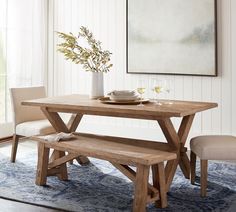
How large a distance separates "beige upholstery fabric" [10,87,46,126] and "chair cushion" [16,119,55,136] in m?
0.11

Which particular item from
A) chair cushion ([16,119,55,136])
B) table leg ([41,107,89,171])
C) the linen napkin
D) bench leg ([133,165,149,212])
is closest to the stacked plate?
the linen napkin

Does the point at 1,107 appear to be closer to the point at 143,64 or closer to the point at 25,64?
the point at 25,64

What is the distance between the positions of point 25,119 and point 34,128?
0.32 meters

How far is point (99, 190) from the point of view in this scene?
11.4ft

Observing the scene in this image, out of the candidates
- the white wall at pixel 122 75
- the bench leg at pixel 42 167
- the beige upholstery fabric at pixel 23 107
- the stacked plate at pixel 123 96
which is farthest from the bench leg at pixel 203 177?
the beige upholstery fabric at pixel 23 107

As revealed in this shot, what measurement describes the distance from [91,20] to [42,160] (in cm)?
→ 277

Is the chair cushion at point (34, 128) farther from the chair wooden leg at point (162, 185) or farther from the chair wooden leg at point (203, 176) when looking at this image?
the chair wooden leg at point (203, 176)

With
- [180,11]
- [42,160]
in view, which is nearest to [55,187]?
[42,160]

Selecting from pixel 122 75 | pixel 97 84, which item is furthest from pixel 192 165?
pixel 122 75

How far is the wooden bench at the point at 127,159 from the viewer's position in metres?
2.88

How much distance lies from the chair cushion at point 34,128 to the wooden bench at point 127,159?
22.8 inches

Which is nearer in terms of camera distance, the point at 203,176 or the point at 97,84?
the point at 203,176

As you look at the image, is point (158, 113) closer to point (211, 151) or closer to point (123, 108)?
point (123, 108)

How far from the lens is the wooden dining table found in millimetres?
3205
